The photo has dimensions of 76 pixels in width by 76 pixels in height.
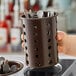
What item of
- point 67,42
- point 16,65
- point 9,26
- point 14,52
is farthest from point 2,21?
point 16,65

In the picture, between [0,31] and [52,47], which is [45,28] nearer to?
[52,47]

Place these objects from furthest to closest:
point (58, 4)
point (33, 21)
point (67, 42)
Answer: point (58, 4), point (67, 42), point (33, 21)

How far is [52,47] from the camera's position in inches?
33.6

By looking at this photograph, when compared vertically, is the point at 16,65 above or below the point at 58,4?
A: below

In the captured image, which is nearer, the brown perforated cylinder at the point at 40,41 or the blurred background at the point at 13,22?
the brown perforated cylinder at the point at 40,41

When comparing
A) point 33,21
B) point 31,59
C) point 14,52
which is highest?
point 33,21

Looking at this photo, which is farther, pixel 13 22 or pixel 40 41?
pixel 13 22

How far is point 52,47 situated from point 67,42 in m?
0.54

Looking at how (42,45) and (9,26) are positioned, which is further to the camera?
(9,26)

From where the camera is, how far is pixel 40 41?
2.71 ft

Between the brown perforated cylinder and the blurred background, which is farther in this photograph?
the blurred background

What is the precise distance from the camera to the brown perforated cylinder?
0.82m

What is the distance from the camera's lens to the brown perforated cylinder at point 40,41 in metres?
0.82

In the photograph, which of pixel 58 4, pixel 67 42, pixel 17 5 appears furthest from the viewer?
pixel 58 4
